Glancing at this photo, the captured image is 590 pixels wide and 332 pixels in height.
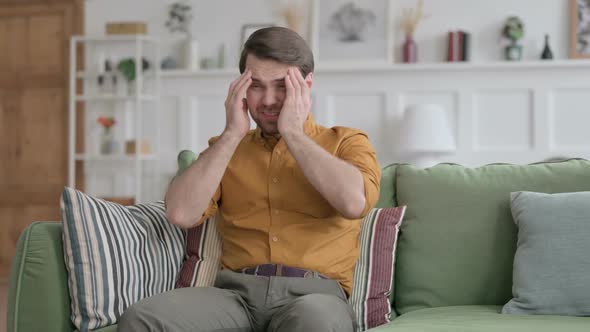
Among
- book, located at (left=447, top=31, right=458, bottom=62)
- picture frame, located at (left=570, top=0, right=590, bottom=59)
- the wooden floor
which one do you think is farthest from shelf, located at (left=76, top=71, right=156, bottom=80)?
picture frame, located at (left=570, top=0, right=590, bottom=59)

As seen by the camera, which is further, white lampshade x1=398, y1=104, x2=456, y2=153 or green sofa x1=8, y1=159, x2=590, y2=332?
white lampshade x1=398, y1=104, x2=456, y2=153

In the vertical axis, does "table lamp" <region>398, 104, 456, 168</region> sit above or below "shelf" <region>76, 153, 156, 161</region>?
above

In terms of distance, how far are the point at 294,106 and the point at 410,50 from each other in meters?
3.62

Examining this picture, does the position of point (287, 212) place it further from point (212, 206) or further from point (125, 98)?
point (125, 98)

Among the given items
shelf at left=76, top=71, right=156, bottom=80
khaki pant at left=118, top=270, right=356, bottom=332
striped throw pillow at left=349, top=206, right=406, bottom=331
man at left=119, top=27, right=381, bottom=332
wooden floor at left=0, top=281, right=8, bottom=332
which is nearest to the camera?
khaki pant at left=118, top=270, right=356, bottom=332

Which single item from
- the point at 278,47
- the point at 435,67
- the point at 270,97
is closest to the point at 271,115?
the point at 270,97

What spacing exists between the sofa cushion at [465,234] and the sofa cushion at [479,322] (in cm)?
11

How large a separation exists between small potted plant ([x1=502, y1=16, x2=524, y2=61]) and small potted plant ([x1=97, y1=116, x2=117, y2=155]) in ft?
9.71

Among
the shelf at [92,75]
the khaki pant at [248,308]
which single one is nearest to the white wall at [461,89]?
the shelf at [92,75]

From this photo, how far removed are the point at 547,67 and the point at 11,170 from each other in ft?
13.9

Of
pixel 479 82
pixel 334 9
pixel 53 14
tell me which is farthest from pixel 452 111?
pixel 53 14

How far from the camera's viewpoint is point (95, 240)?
2.16m

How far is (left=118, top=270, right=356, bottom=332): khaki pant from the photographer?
1.91m

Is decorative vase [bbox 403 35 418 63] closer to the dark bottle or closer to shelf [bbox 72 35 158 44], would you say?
the dark bottle
